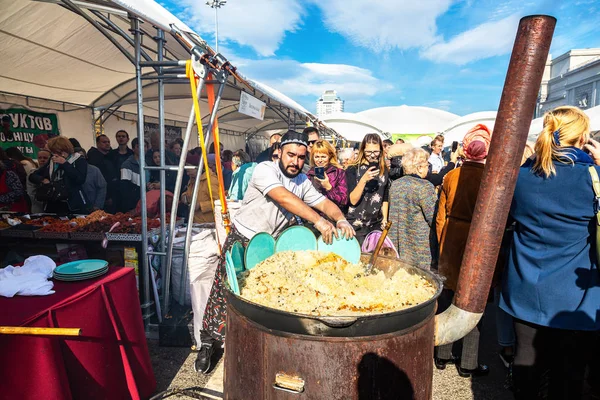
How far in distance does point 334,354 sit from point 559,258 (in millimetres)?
1519

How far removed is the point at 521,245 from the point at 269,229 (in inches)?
68.3

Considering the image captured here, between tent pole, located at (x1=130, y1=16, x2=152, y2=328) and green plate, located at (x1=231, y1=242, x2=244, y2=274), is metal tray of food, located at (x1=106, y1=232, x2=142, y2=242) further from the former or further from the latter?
green plate, located at (x1=231, y1=242, x2=244, y2=274)

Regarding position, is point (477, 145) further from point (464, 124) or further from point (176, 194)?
point (464, 124)

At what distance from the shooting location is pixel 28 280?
2.17 metres

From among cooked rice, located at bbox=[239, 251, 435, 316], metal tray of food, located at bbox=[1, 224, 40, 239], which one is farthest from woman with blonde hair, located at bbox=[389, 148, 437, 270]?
metal tray of food, located at bbox=[1, 224, 40, 239]

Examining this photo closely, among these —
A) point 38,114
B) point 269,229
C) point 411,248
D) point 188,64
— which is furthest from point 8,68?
point 411,248

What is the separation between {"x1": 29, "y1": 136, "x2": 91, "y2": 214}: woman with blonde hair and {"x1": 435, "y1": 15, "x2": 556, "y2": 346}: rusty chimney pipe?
487cm

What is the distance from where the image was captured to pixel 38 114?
7.92 m

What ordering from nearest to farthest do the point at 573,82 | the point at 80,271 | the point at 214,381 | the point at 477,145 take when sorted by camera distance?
the point at 80,271 < the point at 477,145 < the point at 214,381 < the point at 573,82

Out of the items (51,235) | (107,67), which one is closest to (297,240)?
(51,235)

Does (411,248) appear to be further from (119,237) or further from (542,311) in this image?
(119,237)

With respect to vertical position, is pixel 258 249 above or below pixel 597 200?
below

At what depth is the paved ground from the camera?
290cm

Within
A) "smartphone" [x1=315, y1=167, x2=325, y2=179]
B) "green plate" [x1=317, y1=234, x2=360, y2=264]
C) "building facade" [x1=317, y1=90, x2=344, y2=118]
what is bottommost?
"green plate" [x1=317, y1=234, x2=360, y2=264]
